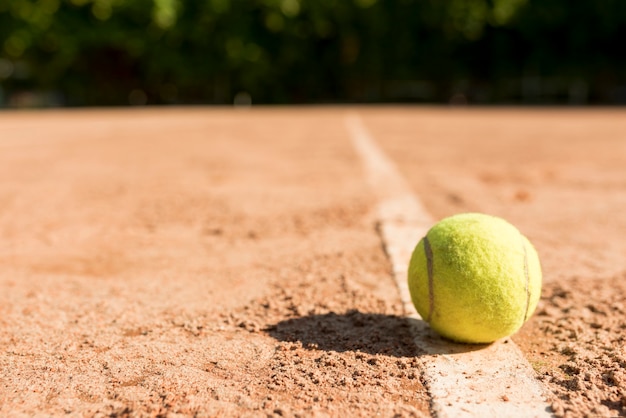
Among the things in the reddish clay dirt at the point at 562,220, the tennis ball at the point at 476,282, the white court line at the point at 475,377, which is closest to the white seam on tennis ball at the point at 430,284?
the tennis ball at the point at 476,282

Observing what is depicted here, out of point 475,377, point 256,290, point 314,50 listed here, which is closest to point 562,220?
point 256,290

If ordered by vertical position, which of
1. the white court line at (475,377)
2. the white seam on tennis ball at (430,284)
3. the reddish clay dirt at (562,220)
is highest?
the white seam on tennis ball at (430,284)

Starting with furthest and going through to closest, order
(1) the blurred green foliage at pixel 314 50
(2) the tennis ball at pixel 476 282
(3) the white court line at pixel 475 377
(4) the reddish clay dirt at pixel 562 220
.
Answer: (1) the blurred green foliage at pixel 314 50
(2) the tennis ball at pixel 476 282
(4) the reddish clay dirt at pixel 562 220
(3) the white court line at pixel 475 377

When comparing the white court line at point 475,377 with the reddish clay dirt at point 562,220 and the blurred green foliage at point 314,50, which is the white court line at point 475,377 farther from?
the blurred green foliage at point 314,50

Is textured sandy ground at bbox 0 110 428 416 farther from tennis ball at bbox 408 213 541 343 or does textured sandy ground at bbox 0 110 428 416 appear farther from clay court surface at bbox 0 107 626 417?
tennis ball at bbox 408 213 541 343

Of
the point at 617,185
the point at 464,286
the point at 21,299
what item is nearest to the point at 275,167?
the point at 617,185

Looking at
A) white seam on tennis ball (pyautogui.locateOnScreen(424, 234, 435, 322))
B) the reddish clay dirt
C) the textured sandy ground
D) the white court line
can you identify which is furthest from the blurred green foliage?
the white court line
